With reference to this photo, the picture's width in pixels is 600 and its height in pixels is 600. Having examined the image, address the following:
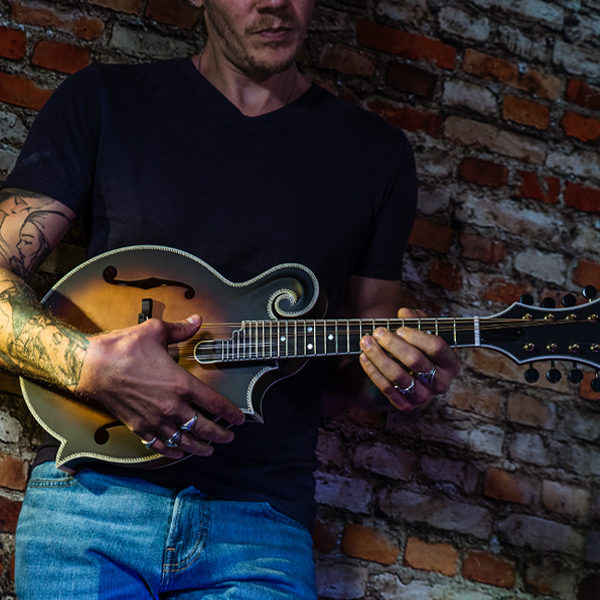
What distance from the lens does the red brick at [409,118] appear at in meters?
1.95

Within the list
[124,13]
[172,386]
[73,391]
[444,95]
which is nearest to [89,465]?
[73,391]

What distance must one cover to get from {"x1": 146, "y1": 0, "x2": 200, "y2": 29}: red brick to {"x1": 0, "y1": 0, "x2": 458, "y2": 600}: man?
0.18m

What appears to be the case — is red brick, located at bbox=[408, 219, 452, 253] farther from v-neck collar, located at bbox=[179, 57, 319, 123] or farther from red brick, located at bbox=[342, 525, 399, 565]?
red brick, located at bbox=[342, 525, 399, 565]

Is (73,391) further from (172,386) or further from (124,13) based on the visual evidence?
(124,13)

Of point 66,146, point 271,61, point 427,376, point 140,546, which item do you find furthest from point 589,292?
point 66,146

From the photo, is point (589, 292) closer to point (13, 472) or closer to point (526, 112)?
→ point (526, 112)

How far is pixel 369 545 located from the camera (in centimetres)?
187

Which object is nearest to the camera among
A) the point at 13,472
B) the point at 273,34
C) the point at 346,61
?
the point at 273,34

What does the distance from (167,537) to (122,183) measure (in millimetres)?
785

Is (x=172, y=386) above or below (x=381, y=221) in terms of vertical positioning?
below

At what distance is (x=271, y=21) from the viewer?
1.59 metres

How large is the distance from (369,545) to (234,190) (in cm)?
105

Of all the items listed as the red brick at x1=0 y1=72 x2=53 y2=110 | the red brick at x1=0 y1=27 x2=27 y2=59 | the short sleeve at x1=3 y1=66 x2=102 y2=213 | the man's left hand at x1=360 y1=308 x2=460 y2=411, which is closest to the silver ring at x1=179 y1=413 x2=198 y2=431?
the man's left hand at x1=360 y1=308 x2=460 y2=411

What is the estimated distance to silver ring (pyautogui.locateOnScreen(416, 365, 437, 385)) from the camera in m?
1.32
